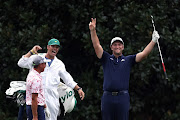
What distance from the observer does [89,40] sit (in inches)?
398

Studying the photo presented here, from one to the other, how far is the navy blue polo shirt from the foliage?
8.98ft

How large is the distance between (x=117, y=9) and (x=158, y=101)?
2.58 m

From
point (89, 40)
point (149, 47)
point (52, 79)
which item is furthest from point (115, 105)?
point (89, 40)

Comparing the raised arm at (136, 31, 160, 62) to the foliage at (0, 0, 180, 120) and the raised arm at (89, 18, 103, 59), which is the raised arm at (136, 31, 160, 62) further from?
the foliage at (0, 0, 180, 120)

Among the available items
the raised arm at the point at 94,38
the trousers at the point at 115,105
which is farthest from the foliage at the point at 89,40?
the trousers at the point at 115,105

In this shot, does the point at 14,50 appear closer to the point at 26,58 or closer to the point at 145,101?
the point at 26,58

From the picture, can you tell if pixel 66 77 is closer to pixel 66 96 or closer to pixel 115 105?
pixel 66 96

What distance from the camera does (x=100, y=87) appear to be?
10297 mm

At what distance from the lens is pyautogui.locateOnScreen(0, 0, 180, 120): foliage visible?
32.6ft

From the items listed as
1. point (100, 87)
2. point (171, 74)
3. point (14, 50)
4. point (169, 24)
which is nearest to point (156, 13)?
point (169, 24)

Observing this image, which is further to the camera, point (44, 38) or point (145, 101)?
point (145, 101)

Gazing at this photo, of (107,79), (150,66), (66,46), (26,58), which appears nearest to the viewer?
(107,79)

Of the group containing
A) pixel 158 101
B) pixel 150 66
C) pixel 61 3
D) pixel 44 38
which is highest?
pixel 61 3

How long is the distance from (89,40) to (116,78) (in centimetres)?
339
